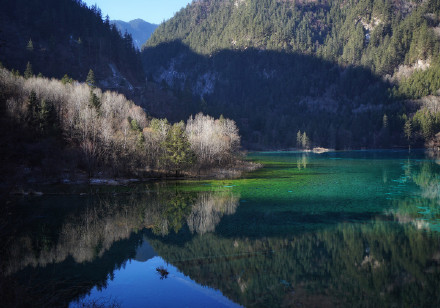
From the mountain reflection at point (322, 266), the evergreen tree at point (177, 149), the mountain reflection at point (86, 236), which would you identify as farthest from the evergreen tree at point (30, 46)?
the mountain reflection at point (322, 266)

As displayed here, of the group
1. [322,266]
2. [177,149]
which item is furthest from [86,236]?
[177,149]

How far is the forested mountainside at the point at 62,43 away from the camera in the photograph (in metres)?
105

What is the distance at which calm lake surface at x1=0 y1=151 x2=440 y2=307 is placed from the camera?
1573cm

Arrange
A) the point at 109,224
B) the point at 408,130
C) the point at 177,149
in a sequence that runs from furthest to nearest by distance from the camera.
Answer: the point at 408,130 → the point at 177,149 → the point at 109,224

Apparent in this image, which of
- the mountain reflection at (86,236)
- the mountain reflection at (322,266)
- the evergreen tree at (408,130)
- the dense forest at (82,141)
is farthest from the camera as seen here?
the evergreen tree at (408,130)

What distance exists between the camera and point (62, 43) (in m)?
124

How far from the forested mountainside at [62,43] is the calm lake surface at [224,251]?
268 feet

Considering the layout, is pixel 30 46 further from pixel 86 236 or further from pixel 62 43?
pixel 86 236

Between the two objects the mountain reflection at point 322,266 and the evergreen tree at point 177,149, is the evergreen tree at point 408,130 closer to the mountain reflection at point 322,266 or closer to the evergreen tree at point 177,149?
the evergreen tree at point 177,149

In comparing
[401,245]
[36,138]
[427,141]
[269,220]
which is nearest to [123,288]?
[269,220]

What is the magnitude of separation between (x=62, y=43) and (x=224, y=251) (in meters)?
126

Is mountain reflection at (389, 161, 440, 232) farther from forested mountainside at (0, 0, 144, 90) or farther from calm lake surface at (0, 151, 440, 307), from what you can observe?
forested mountainside at (0, 0, 144, 90)

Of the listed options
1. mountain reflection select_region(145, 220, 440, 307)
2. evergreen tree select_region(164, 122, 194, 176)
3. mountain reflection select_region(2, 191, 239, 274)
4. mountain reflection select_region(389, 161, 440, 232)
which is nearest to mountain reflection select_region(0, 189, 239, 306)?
mountain reflection select_region(2, 191, 239, 274)

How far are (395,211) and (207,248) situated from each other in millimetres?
18528
